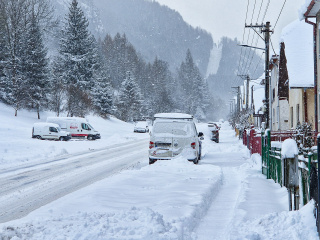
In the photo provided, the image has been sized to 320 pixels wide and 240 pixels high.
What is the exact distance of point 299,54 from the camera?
76.8 ft

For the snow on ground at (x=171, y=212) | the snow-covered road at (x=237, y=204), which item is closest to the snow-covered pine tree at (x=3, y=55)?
the snow on ground at (x=171, y=212)

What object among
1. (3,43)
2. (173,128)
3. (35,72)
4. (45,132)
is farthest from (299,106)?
(3,43)

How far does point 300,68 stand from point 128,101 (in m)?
55.5

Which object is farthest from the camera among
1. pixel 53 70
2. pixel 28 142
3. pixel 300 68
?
pixel 53 70

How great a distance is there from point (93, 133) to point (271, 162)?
1086 inches

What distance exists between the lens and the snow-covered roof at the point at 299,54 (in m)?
21.5

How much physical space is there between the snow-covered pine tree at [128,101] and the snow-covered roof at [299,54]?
50.9m

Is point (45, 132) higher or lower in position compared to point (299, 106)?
lower

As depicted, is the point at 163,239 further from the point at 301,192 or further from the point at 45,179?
the point at 45,179

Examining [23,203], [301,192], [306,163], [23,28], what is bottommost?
[23,203]

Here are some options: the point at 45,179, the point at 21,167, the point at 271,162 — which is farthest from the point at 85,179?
the point at 271,162

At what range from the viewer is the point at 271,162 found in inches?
419

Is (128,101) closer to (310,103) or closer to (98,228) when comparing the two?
(310,103)

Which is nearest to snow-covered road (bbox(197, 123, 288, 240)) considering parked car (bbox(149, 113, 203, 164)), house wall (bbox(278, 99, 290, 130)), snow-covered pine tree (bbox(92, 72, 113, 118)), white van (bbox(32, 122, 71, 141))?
parked car (bbox(149, 113, 203, 164))
